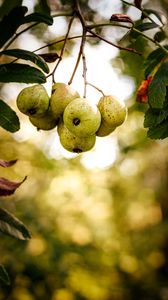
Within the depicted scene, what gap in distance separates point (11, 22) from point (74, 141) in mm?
464

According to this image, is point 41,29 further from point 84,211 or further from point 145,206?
point 145,206

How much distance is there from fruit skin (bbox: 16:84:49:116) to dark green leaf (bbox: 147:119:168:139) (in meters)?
0.35

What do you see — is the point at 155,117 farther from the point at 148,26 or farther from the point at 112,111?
the point at 148,26

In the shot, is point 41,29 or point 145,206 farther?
point 145,206

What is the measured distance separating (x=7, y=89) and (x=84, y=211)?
4960mm

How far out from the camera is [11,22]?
4.80ft

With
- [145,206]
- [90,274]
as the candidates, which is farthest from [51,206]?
[145,206]

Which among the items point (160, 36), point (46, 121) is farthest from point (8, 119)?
point (160, 36)

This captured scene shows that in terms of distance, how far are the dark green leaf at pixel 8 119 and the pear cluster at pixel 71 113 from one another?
40 millimetres

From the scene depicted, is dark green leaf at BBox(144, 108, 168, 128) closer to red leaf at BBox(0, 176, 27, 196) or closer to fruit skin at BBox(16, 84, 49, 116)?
fruit skin at BBox(16, 84, 49, 116)

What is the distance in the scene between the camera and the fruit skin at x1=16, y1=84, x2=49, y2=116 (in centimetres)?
135

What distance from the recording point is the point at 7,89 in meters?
4.67

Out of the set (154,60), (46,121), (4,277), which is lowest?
(4,277)

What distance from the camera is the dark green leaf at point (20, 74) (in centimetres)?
137
